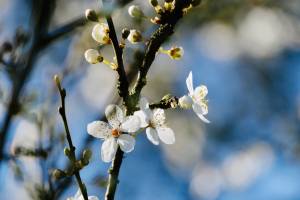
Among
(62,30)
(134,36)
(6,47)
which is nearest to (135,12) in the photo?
(134,36)

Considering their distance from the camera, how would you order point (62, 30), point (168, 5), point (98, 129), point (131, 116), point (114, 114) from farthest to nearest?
point (62, 30), point (98, 129), point (114, 114), point (168, 5), point (131, 116)

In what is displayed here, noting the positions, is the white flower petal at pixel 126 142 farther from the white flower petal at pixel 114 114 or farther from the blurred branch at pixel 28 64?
the blurred branch at pixel 28 64

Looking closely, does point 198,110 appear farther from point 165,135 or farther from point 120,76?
point 120,76

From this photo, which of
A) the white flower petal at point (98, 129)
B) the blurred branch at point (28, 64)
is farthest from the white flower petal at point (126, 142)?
the blurred branch at point (28, 64)

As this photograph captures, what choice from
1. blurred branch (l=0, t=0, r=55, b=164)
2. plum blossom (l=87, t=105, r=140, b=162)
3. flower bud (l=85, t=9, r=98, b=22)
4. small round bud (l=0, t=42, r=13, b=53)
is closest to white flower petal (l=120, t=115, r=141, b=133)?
plum blossom (l=87, t=105, r=140, b=162)

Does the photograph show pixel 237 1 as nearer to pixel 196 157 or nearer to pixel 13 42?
pixel 13 42

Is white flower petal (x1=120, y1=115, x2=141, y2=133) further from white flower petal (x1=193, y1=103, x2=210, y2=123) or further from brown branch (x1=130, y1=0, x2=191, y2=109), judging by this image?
white flower petal (x1=193, y1=103, x2=210, y2=123)
